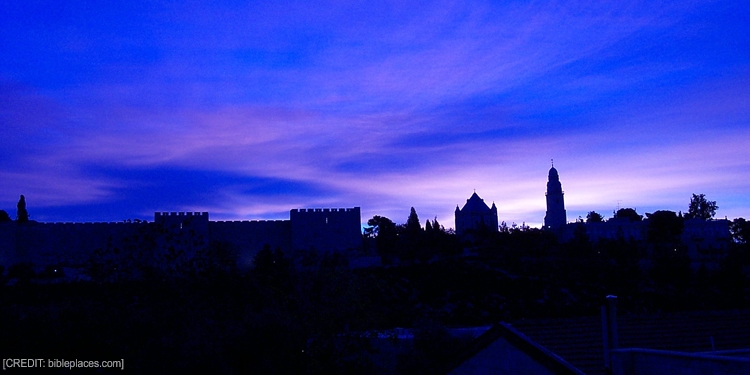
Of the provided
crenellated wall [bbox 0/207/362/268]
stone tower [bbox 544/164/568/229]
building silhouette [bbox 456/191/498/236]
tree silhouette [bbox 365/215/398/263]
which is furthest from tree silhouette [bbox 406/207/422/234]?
stone tower [bbox 544/164/568/229]

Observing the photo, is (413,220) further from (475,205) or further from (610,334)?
(610,334)

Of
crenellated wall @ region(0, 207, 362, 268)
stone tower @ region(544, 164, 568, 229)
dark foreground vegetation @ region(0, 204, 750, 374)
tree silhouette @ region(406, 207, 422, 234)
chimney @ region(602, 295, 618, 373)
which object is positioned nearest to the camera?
chimney @ region(602, 295, 618, 373)

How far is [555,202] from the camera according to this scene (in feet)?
243

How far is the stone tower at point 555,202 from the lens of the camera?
73.8 meters

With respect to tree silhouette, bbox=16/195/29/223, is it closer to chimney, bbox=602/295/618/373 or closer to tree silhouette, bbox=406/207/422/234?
tree silhouette, bbox=406/207/422/234

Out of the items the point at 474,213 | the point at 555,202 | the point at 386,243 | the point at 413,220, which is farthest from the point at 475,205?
the point at 386,243

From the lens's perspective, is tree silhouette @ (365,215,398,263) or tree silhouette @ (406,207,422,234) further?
tree silhouette @ (406,207,422,234)

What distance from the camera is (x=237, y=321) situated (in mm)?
11750

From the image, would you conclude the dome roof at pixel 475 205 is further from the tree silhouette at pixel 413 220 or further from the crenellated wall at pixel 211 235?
the crenellated wall at pixel 211 235

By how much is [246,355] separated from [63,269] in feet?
86.5

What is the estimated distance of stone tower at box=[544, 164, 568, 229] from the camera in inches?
2906

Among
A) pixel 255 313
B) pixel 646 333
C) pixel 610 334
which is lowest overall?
pixel 646 333

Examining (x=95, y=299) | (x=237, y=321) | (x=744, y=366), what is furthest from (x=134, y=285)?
(x=744, y=366)

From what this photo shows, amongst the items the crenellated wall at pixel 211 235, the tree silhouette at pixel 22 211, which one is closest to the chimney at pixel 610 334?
the crenellated wall at pixel 211 235
